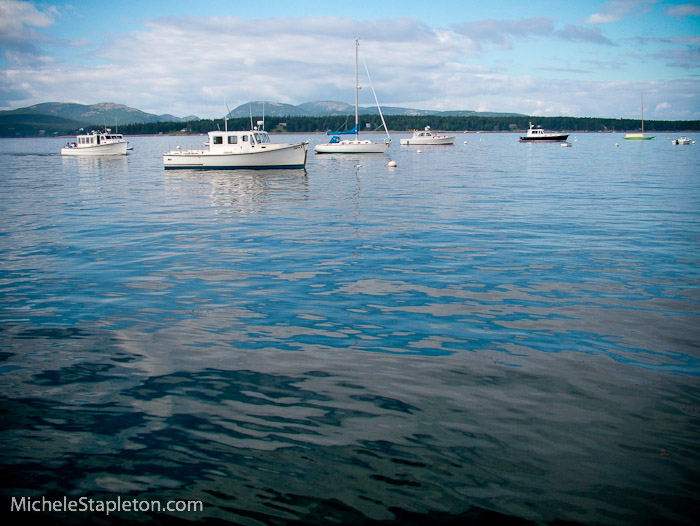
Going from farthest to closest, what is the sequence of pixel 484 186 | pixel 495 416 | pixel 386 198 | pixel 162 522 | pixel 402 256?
pixel 484 186 < pixel 386 198 < pixel 402 256 < pixel 495 416 < pixel 162 522

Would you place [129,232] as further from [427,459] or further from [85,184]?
[85,184]

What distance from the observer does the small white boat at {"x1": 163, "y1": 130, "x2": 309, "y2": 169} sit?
1707 inches

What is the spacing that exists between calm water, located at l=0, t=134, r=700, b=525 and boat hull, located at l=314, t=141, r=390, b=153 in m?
56.9

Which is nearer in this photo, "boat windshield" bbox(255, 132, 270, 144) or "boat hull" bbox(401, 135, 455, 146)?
"boat windshield" bbox(255, 132, 270, 144)

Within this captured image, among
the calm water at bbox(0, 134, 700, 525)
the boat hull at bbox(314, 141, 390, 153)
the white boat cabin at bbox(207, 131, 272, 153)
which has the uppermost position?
the boat hull at bbox(314, 141, 390, 153)

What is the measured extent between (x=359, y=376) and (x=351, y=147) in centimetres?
6696

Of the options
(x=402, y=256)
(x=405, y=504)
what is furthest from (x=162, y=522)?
(x=402, y=256)

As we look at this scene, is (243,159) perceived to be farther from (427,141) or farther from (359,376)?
(427,141)

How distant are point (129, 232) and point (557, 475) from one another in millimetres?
16823

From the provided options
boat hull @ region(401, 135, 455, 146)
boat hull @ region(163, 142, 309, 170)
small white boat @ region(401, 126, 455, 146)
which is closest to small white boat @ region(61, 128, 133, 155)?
boat hull @ region(163, 142, 309, 170)

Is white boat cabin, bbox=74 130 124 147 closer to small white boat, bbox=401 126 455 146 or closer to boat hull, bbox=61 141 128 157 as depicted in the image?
boat hull, bbox=61 141 128 157

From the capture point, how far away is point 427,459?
505cm

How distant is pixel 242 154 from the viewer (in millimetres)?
43094

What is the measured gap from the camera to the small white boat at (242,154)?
142ft
